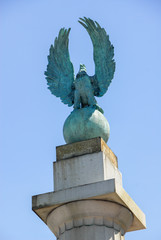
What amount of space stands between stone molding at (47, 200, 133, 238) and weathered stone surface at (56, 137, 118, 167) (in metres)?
1.80

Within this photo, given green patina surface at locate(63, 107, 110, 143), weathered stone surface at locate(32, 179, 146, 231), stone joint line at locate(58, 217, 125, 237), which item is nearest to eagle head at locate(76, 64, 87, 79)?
green patina surface at locate(63, 107, 110, 143)

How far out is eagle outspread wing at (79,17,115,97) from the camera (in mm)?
20109

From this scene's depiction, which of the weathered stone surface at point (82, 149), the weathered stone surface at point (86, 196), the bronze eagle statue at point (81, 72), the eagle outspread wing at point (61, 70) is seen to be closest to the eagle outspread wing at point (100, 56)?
the bronze eagle statue at point (81, 72)

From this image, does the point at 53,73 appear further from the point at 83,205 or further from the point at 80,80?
the point at 83,205

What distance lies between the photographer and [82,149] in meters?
18.2

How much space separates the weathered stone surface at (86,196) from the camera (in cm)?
1670

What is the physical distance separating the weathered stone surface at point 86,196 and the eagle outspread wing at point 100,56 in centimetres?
422

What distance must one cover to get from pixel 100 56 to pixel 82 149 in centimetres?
394

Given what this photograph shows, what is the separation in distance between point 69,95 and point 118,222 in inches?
201

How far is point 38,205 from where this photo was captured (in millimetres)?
17375

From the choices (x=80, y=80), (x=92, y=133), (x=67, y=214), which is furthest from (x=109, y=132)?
(x=67, y=214)

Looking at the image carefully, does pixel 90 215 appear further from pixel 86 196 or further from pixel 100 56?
pixel 100 56

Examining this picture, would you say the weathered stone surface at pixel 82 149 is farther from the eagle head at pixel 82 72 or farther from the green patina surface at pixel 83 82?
the eagle head at pixel 82 72

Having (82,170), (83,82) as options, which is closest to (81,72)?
(83,82)
